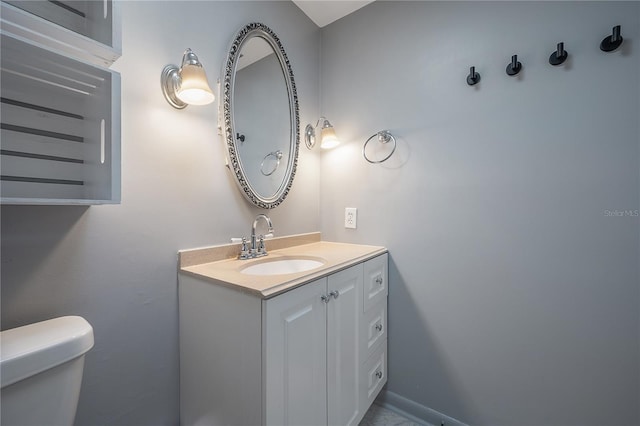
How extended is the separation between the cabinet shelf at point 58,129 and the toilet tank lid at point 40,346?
0.33 meters

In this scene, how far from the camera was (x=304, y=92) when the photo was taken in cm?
167

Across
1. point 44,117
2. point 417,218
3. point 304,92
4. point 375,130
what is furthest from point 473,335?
point 44,117

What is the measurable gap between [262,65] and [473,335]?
1.70 meters

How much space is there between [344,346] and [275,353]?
16.4 inches

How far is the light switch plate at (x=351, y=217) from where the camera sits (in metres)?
1.62

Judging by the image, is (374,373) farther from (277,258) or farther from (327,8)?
(327,8)

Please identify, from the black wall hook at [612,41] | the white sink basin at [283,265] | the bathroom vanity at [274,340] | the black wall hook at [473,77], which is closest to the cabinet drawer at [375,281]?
the bathroom vanity at [274,340]

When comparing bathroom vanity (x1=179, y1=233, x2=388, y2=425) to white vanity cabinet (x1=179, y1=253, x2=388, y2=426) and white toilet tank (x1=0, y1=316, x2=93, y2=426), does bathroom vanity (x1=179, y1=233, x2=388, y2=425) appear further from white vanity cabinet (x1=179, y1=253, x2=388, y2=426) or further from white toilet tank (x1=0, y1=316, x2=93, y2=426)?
white toilet tank (x1=0, y1=316, x2=93, y2=426)

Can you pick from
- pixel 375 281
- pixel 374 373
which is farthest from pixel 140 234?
pixel 374 373

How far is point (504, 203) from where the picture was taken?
119cm

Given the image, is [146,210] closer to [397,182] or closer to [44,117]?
[44,117]

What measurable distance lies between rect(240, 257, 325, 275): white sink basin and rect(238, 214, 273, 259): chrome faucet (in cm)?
6

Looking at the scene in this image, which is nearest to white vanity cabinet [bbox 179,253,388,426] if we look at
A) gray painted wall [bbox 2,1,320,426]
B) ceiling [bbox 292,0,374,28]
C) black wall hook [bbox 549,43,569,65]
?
gray painted wall [bbox 2,1,320,426]

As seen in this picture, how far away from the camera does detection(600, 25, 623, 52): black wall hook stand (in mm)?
940
